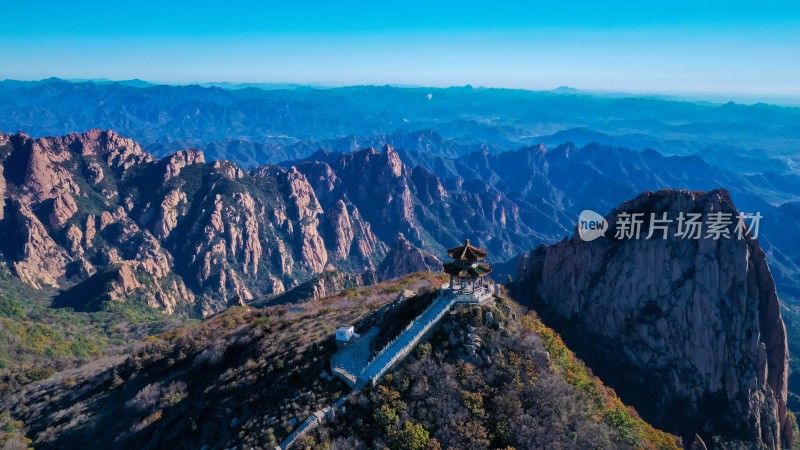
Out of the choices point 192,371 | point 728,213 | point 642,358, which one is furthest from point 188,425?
point 728,213

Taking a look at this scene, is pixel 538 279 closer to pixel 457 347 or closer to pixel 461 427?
pixel 457 347

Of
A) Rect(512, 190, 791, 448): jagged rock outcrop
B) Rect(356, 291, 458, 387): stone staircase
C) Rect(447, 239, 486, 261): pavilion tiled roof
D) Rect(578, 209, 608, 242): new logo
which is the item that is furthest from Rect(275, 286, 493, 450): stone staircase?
Rect(578, 209, 608, 242): new logo

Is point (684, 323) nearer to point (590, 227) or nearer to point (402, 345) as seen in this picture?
point (590, 227)

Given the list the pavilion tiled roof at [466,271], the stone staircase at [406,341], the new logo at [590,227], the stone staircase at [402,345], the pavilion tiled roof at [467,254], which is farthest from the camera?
the new logo at [590,227]

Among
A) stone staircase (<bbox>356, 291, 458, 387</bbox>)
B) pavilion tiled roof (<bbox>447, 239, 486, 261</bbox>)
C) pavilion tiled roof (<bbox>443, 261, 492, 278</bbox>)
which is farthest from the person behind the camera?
pavilion tiled roof (<bbox>447, 239, 486, 261</bbox>)

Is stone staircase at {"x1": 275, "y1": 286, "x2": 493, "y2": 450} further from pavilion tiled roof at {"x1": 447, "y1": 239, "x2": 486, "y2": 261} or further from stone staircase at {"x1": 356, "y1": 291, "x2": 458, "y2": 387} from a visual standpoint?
pavilion tiled roof at {"x1": 447, "y1": 239, "x2": 486, "y2": 261}

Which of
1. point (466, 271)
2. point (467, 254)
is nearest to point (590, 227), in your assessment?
point (467, 254)

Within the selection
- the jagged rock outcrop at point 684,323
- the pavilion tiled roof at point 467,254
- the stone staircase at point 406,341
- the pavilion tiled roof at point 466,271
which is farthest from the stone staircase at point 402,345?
the jagged rock outcrop at point 684,323

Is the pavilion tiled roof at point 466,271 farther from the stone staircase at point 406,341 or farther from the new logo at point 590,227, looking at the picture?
the new logo at point 590,227
